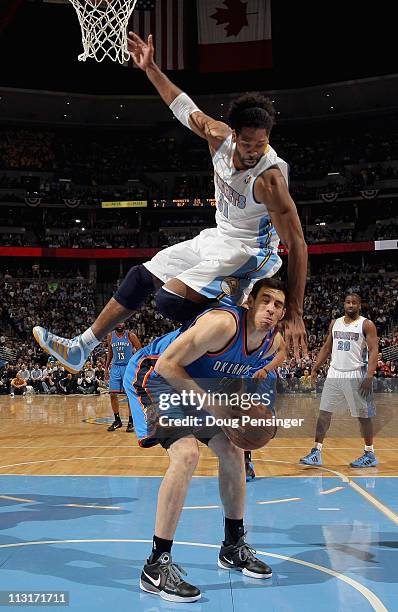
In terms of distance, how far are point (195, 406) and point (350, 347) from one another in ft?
15.9

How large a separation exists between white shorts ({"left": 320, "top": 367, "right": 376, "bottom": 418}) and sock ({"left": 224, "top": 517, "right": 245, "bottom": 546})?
394 centimetres

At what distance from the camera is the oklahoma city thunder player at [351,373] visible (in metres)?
7.78

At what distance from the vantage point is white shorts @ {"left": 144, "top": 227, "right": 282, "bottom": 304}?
400 centimetres

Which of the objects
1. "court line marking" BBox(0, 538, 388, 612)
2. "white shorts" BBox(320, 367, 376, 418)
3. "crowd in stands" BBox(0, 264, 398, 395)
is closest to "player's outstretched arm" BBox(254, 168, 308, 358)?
"court line marking" BBox(0, 538, 388, 612)

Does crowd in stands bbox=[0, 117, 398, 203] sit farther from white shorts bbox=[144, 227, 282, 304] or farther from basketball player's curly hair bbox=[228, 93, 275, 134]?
basketball player's curly hair bbox=[228, 93, 275, 134]

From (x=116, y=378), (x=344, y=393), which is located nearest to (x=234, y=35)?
(x=116, y=378)

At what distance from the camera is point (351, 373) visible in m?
7.98

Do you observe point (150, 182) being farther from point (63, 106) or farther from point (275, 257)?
point (275, 257)

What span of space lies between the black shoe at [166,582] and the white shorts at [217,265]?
1617mm

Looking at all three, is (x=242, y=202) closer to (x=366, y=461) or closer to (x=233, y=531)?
(x=233, y=531)

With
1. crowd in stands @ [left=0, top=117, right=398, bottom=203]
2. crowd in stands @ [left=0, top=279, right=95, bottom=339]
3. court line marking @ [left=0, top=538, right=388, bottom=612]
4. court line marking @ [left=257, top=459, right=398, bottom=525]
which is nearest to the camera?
court line marking @ [left=0, top=538, right=388, bottom=612]

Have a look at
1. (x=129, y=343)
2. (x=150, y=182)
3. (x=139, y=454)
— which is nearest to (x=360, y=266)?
(x=150, y=182)

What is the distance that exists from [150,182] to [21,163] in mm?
7059

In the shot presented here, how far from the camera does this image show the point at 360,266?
32.9 metres
